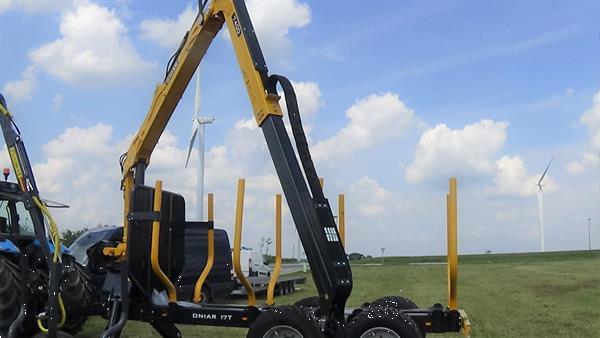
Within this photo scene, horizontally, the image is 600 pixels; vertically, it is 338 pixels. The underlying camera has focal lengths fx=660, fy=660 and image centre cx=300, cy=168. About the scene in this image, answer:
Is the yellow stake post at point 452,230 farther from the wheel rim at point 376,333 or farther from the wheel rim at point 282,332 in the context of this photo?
the wheel rim at point 282,332

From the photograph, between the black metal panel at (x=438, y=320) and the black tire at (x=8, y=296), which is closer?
the black metal panel at (x=438, y=320)

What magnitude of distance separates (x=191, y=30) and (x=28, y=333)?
15.7 ft

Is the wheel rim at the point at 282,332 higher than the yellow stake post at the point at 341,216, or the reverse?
the yellow stake post at the point at 341,216

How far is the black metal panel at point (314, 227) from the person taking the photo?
23.2ft

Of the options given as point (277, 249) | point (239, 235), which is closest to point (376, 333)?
point (277, 249)

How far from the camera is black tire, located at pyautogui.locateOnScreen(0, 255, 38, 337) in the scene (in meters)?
8.59

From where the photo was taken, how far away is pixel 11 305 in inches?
340

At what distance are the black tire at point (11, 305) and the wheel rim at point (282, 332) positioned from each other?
3433mm

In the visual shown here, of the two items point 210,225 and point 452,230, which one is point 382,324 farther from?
point 210,225

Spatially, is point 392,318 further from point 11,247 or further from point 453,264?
point 11,247

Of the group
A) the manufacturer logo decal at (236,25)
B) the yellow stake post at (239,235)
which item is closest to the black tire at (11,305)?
the yellow stake post at (239,235)

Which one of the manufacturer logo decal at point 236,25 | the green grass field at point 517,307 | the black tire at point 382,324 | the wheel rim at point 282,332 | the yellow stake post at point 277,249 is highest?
the manufacturer logo decal at point 236,25

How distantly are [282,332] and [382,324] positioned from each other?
1.10 m

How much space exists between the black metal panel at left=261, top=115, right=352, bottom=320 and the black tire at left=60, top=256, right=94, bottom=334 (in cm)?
376
